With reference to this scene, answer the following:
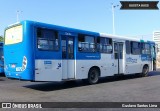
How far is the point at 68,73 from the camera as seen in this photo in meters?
14.8

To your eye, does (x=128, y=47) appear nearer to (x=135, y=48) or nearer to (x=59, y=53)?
(x=135, y=48)

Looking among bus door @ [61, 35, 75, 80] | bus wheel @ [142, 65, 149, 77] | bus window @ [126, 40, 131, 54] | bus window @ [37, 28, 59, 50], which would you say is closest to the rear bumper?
bus window @ [37, 28, 59, 50]

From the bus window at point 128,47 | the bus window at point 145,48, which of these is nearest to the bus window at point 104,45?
the bus window at point 128,47

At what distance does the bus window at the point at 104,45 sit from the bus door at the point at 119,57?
2.22ft

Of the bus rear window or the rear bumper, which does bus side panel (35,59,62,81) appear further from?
the bus rear window

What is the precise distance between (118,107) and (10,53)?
6758 millimetres

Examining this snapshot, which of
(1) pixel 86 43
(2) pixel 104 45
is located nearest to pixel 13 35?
(1) pixel 86 43

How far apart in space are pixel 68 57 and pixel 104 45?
11.4 feet

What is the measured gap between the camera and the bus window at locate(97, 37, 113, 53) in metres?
17.2

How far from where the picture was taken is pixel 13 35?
14.1m

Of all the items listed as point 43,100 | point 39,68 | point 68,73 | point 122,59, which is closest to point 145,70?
point 122,59

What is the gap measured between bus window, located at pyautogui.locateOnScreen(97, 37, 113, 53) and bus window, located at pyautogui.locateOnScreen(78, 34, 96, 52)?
510 millimetres

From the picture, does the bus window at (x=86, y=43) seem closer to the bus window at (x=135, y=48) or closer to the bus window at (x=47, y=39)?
the bus window at (x=47, y=39)

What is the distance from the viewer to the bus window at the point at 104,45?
17.2m
